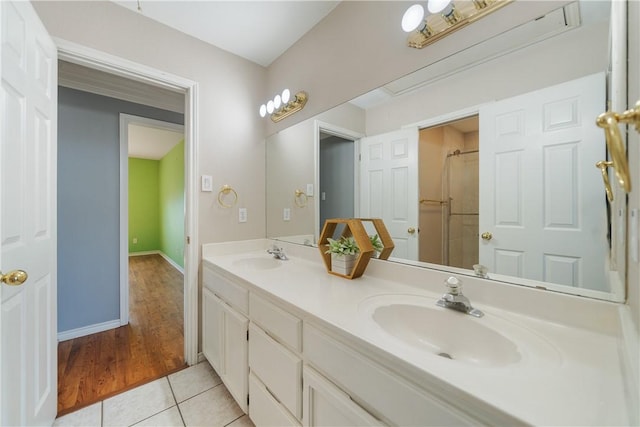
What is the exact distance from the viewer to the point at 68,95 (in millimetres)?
2213

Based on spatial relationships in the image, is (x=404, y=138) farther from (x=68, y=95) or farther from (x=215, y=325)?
(x=68, y=95)

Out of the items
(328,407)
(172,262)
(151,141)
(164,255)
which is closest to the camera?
(328,407)

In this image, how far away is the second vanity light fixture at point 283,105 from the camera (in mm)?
1771

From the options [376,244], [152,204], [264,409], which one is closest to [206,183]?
[376,244]

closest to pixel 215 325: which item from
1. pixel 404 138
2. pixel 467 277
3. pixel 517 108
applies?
pixel 467 277

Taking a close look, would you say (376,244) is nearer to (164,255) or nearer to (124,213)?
(124,213)

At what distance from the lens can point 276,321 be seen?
103cm

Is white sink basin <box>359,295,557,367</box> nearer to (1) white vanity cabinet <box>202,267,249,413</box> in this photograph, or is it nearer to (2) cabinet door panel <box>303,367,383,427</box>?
(2) cabinet door panel <box>303,367,383,427</box>

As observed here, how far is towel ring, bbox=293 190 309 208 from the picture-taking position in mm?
1871

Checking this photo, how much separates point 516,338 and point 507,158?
622 mm

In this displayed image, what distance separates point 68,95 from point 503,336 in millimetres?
3401

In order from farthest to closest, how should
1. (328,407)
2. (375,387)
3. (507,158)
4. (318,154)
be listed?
(318,154) < (507,158) < (328,407) < (375,387)

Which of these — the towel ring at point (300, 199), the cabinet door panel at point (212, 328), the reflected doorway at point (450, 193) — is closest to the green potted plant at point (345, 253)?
the reflected doorway at point (450, 193)

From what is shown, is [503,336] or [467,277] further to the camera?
[467,277]
